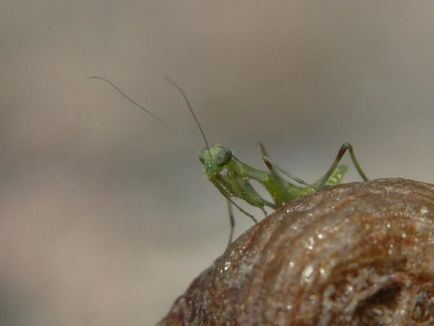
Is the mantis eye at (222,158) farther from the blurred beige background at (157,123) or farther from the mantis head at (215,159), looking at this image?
the blurred beige background at (157,123)

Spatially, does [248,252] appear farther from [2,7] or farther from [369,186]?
[2,7]

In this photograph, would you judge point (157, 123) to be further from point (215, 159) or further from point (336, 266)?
point (336, 266)

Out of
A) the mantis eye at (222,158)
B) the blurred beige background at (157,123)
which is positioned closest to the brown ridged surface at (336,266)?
the mantis eye at (222,158)

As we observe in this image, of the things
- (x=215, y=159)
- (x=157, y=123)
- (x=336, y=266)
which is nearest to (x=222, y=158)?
(x=215, y=159)

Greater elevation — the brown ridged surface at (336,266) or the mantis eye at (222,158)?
the mantis eye at (222,158)

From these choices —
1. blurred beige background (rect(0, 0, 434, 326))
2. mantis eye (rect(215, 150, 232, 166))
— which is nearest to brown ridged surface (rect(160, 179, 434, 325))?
mantis eye (rect(215, 150, 232, 166))

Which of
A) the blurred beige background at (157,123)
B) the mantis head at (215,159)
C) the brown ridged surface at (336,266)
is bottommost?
the brown ridged surface at (336,266)

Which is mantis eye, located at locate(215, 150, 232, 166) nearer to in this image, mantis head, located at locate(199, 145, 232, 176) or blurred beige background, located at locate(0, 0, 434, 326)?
mantis head, located at locate(199, 145, 232, 176)
